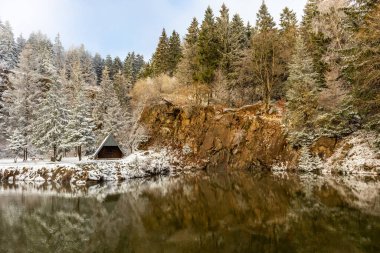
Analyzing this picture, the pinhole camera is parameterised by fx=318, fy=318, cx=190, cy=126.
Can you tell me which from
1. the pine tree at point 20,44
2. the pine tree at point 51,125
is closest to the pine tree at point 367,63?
the pine tree at point 51,125

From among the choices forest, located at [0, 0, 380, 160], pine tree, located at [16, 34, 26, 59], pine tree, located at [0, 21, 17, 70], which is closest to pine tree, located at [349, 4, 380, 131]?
forest, located at [0, 0, 380, 160]

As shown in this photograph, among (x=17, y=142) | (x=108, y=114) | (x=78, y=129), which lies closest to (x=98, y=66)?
(x=108, y=114)

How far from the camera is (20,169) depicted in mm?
39250

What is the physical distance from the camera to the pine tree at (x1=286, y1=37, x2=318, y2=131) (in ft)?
118

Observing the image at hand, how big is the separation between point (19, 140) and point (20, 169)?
6.20 metres

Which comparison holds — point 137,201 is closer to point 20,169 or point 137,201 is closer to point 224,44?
point 20,169

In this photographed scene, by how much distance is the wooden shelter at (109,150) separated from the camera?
44.2 metres

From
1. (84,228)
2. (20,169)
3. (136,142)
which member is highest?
(136,142)

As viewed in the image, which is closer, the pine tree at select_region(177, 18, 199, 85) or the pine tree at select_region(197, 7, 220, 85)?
the pine tree at select_region(197, 7, 220, 85)

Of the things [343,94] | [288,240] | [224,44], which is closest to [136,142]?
[224,44]

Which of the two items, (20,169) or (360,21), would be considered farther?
(20,169)

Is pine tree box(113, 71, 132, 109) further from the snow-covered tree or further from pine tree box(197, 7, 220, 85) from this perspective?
the snow-covered tree

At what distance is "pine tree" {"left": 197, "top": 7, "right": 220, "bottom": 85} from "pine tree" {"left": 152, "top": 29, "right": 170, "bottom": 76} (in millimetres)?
13048

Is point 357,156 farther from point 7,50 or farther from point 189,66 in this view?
point 7,50
